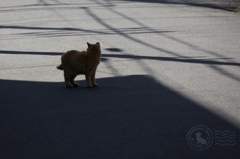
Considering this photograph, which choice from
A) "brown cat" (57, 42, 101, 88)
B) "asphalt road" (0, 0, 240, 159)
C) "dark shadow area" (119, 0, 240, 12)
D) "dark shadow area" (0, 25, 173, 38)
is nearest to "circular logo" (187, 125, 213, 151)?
"asphalt road" (0, 0, 240, 159)

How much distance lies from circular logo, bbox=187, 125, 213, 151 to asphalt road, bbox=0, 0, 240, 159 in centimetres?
1

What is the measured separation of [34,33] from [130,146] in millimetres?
10986

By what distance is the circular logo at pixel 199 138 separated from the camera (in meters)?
5.84

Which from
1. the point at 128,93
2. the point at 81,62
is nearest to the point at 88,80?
the point at 81,62

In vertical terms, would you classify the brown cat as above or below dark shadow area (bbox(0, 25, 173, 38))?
above

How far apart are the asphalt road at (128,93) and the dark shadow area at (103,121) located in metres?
0.01

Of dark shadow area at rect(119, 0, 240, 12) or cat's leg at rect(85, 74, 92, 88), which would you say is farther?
dark shadow area at rect(119, 0, 240, 12)

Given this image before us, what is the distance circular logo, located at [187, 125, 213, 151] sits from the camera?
5840 mm

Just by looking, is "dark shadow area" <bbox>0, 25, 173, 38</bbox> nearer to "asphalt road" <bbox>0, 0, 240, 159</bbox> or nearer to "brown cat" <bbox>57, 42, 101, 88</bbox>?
"asphalt road" <bbox>0, 0, 240, 159</bbox>

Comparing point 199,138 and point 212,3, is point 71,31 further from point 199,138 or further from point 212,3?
point 199,138

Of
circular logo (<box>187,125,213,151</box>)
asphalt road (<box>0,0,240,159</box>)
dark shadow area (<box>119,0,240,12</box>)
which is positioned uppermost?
circular logo (<box>187,125,213,151</box>)

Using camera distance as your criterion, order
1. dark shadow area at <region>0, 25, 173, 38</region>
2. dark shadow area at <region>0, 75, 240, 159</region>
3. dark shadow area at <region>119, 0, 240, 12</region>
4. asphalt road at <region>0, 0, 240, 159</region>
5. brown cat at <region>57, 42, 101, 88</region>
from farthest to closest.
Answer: dark shadow area at <region>119, 0, 240, 12</region> → dark shadow area at <region>0, 25, 173, 38</region> → brown cat at <region>57, 42, 101, 88</region> → asphalt road at <region>0, 0, 240, 159</region> → dark shadow area at <region>0, 75, 240, 159</region>

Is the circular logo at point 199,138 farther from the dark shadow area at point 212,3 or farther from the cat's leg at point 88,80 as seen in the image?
the dark shadow area at point 212,3

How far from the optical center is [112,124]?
22.3 ft
